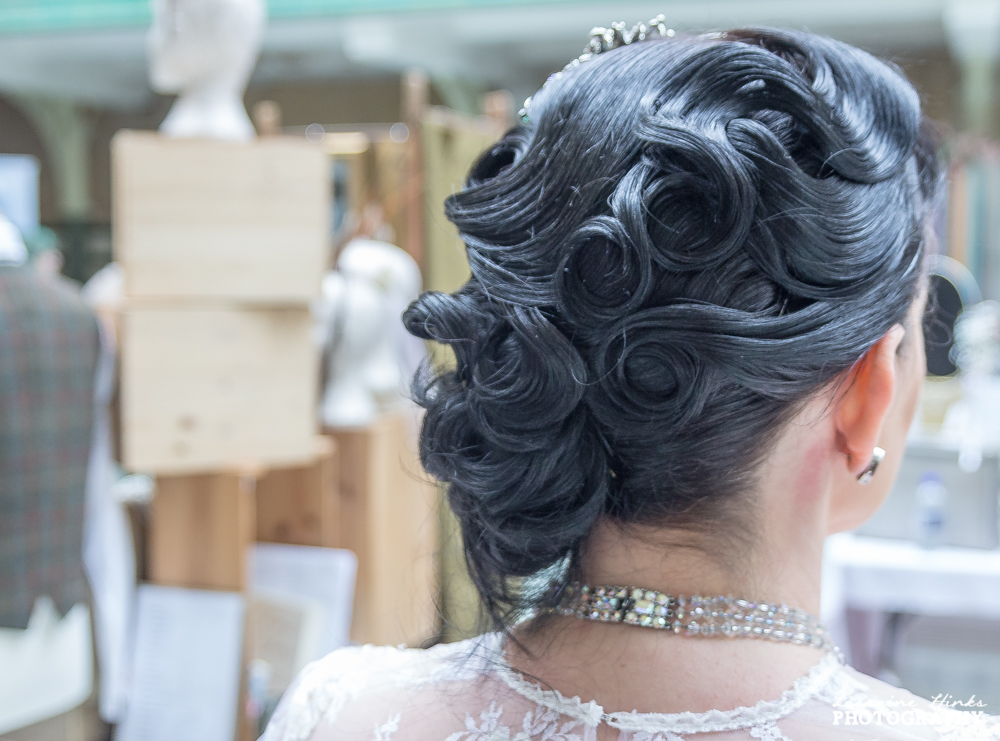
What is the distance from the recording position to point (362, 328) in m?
2.04

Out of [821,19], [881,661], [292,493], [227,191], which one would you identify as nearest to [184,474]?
[292,493]

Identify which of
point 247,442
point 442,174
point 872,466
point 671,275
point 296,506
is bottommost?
point 296,506

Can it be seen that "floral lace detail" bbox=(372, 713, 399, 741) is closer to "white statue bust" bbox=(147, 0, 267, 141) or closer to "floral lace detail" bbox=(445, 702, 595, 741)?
"floral lace detail" bbox=(445, 702, 595, 741)

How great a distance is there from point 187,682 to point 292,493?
0.49 metres

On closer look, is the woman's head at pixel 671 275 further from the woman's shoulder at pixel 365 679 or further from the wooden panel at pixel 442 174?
the wooden panel at pixel 442 174

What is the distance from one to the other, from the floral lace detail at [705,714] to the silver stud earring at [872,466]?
0.13m

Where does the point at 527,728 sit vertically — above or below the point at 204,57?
below

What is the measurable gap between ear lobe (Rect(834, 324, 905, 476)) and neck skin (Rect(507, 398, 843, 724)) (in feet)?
0.04

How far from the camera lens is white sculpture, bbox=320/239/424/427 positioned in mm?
2037

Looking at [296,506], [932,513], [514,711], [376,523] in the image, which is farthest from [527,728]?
[932,513]

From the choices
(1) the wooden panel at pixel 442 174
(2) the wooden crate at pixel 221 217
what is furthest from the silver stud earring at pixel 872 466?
(1) the wooden panel at pixel 442 174

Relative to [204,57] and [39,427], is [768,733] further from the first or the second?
[204,57]

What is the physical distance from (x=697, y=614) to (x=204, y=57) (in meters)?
1.57

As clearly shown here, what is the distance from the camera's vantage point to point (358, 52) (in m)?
4.95
